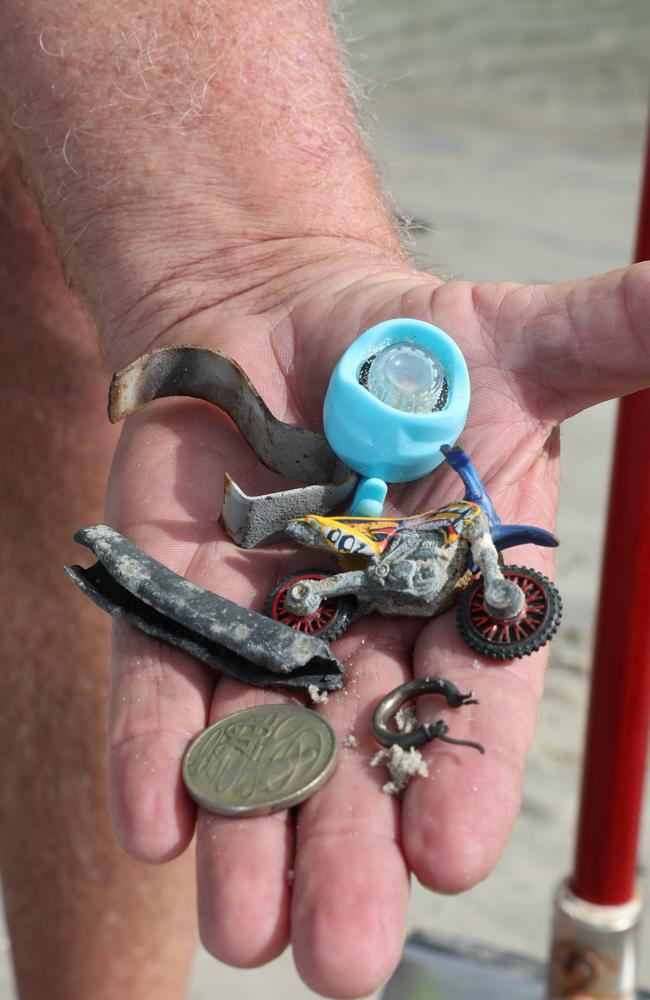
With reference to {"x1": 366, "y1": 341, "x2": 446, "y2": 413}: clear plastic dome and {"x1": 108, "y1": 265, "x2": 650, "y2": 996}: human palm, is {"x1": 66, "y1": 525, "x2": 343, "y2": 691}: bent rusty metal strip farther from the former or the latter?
{"x1": 366, "y1": 341, "x2": 446, "y2": 413}: clear plastic dome

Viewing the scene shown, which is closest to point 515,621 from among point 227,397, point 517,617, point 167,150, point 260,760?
point 517,617

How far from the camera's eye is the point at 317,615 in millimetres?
2408

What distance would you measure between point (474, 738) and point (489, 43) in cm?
1301

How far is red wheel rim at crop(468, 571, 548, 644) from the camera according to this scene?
226 cm

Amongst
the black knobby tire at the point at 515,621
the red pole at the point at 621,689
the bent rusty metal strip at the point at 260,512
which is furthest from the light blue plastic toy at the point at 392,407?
the red pole at the point at 621,689

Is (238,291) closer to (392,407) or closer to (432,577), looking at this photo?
(392,407)

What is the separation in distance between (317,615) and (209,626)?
25 centimetres

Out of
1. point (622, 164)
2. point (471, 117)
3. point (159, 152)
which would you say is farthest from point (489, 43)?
point (159, 152)

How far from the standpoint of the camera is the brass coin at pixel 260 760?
2.00m

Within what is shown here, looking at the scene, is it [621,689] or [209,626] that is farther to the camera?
[621,689]

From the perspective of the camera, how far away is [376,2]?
15.3 metres

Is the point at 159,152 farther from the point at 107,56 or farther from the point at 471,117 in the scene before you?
the point at 471,117

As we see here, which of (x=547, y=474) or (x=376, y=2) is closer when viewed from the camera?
(x=547, y=474)

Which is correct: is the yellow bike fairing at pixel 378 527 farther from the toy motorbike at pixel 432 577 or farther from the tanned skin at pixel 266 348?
the tanned skin at pixel 266 348
